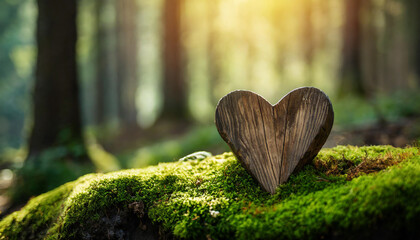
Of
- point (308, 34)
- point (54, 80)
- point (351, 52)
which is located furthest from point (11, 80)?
point (351, 52)

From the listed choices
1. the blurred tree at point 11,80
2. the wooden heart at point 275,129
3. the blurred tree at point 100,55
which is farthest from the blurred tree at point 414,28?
the blurred tree at point 11,80

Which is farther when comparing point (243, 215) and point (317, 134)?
point (317, 134)

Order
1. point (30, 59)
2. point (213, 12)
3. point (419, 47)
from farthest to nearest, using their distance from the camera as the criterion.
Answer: point (213, 12) → point (30, 59) → point (419, 47)

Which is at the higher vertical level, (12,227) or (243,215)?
(243,215)

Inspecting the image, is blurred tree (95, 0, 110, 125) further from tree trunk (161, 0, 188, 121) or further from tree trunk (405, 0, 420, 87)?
tree trunk (405, 0, 420, 87)

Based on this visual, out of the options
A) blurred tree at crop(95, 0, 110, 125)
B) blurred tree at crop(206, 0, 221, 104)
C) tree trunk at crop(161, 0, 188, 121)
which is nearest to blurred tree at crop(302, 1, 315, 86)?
blurred tree at crop(206, 0, 221, 104)

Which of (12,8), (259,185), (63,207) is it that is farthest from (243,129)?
(12,8)

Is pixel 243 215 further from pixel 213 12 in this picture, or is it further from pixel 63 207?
pixel 213 12
